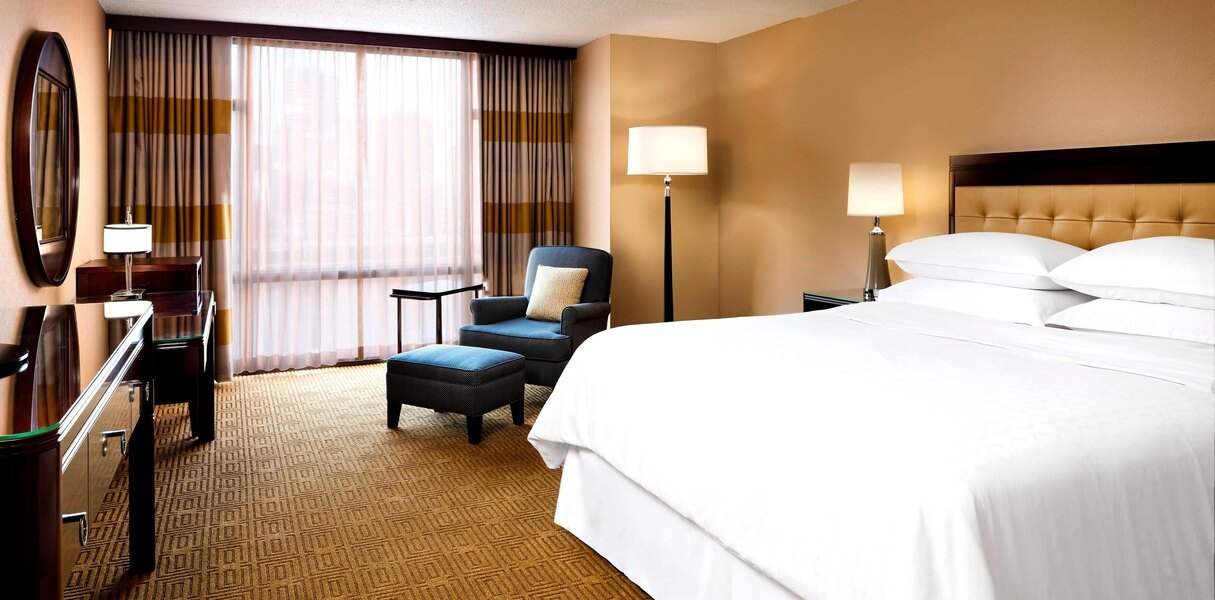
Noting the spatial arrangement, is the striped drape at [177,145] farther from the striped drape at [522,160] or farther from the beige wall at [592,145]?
the beige wall at [592,145]

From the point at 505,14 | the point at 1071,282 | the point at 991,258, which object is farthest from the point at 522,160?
the point at 1071,282

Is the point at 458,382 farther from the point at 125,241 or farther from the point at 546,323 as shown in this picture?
the point at 125,241

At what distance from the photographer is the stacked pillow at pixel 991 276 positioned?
10.7ft

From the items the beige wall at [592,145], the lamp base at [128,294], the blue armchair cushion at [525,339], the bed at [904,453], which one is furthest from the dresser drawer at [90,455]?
the beige wall at [592,145]

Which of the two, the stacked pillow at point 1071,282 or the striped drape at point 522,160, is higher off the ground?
the striped drape at point 522,160

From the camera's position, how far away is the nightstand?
180 inches

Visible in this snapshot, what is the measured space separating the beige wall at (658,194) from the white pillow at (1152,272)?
340cm

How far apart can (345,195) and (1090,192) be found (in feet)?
14.9

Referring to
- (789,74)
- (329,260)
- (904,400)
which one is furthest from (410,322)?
(904,400)

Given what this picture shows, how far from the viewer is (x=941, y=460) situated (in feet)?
5.73

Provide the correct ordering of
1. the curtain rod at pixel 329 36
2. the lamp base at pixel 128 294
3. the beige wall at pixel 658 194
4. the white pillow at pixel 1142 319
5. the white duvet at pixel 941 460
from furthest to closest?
the beige wall at pixel 658 194
the curtain rod at pixel 329 36
the lamp base at pixel 128 294
the white pillow at pixel 1142 319
the white duvet at pixel 941 460

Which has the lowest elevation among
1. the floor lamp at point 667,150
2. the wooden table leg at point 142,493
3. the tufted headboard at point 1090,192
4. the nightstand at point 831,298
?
the wooden table leg at point 142,493

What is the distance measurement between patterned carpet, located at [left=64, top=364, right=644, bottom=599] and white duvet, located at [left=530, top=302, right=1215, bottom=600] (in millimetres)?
571

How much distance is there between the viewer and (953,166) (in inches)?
172
